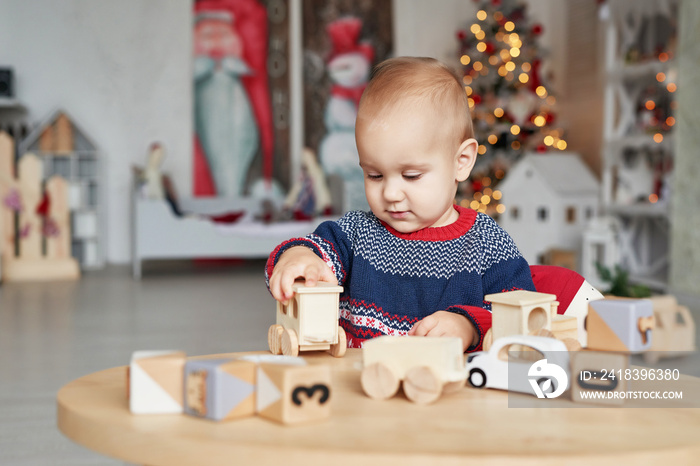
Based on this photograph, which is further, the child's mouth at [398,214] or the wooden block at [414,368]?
the child's mouth at [398,214]

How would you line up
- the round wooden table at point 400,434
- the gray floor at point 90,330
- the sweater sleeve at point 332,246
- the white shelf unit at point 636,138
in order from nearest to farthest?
the round wooden table at point 400,434
the sweater sleeve at point 332,246
the gray floor at point 90,330
the white shelf unit at point 636,138

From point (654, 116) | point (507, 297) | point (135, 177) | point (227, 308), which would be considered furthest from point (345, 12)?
point (507, 297)

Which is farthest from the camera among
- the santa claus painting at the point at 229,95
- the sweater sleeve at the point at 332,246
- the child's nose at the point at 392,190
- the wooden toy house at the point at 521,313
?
the santa claus painting at the point at 229,95

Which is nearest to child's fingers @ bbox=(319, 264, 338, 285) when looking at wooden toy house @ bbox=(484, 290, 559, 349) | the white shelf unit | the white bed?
wooden toy house @ bbox=(484, 290, 559, 349)

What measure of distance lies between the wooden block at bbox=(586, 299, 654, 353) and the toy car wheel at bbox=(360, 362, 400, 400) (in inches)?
7.7

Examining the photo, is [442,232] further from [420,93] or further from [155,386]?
[155,386]

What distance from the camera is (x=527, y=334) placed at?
737 millimetres

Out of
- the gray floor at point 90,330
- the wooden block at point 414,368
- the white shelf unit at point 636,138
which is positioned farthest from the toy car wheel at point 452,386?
the white shelf unit at point 636,138

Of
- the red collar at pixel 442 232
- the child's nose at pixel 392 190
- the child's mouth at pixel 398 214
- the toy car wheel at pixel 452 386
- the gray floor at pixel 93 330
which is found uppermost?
the child's nose at pixel 392 190

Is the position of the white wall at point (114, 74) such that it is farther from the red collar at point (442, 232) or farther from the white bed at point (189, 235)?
the red collar at point (442, 232)

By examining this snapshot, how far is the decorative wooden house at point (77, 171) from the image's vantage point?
19.1 ft

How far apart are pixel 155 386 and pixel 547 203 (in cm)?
476

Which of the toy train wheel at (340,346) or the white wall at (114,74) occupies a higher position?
the white wall at (114,74)

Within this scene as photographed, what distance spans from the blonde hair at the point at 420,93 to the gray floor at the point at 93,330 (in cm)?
118
